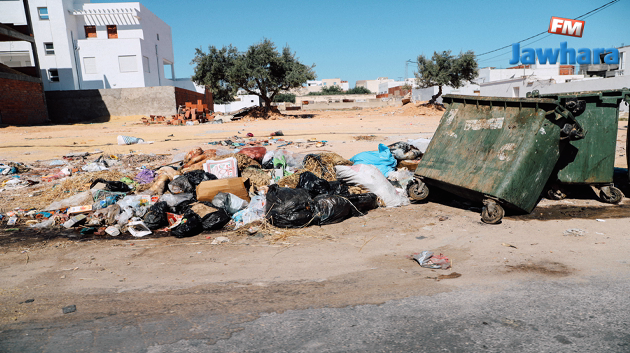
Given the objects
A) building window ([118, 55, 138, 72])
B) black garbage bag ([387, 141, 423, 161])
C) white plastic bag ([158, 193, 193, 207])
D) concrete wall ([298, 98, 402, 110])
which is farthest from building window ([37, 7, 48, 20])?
black garbage bag ([387, 141, 423, 161])

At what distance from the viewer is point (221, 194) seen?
514 centimetres

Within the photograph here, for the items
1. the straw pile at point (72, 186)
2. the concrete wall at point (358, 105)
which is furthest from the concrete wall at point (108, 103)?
the straw pile at point (72, 186)

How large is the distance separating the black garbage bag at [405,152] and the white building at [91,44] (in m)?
32.2

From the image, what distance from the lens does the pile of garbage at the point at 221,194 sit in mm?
4656

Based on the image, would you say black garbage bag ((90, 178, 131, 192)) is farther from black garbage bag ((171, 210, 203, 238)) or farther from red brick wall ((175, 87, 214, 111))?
red brick wall ((175, 87, 214, 111))

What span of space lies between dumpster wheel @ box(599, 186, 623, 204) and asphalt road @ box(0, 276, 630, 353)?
2909mm

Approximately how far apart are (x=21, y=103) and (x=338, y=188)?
23.5m

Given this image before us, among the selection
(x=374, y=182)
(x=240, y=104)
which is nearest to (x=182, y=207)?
(x=374, y=182)

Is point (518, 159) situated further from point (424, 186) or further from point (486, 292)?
point (486, 292)

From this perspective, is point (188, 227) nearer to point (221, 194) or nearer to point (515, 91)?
point (221, 194)

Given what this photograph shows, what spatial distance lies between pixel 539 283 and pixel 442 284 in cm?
74

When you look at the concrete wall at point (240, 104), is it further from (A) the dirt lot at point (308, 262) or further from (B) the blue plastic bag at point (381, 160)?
(A) the dirt lot at point (308, 262)

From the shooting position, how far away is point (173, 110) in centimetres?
2611

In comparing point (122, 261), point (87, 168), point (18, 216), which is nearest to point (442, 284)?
point (122, 261)
